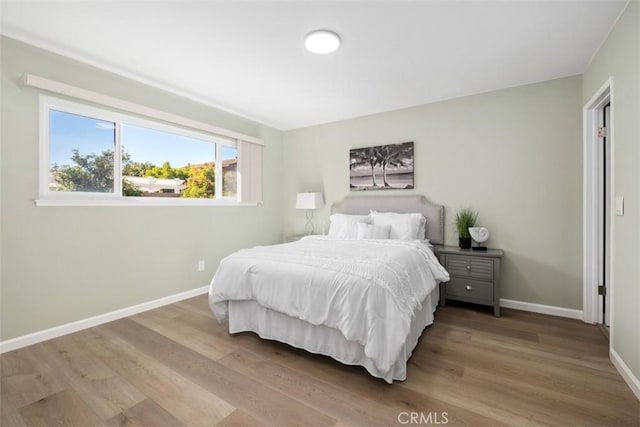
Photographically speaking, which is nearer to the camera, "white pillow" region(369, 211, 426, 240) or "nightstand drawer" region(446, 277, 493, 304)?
"nightstand drawer" region(446, 277, 493, 304)

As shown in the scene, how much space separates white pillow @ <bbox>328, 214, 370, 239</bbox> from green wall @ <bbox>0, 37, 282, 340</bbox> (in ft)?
5.31

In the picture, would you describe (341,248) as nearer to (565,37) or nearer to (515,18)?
(515,18)

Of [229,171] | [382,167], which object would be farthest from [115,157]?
[382,167]

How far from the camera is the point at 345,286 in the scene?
190 cm

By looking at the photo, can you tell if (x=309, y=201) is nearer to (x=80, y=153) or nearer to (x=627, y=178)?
(x=80, y=153)

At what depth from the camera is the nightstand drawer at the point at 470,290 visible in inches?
115

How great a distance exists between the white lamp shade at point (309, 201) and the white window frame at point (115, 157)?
3.74ft

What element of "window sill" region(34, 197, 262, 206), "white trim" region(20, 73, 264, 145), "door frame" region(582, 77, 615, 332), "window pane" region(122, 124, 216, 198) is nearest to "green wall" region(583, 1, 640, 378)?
"door frame" region(582, 77, 615, 332)

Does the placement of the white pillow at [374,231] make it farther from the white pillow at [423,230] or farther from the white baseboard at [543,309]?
the white baseboard at [543,309]

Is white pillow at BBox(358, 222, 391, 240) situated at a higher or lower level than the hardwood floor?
higher

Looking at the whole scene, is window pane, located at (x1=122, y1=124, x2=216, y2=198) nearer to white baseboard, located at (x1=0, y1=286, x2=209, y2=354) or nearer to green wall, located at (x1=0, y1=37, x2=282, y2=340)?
green wall, located at (x1=0, y1=37, x2=282, y2=340)

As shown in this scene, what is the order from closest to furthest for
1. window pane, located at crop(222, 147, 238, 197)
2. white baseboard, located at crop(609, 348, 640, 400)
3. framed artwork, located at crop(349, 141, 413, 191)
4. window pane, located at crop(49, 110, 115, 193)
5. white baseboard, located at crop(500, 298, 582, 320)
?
white baseboard, located at crop(609, 348, 640, 400), window pane, located at crop(49, 110, 115, 193), white baseboard, located at crop(500, 298, 582, 320), framed artwork, located at crop(349, 141, 413, 191), window pane, located at crop(222, 147, 238, 197)

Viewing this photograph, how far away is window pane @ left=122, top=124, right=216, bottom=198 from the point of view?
10.0ft

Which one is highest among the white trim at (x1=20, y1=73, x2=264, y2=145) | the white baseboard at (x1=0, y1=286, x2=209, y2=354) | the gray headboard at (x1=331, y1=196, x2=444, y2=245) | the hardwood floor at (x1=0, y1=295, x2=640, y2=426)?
the white trim at (x1=20, y1=73, x2=264, y2=145)
